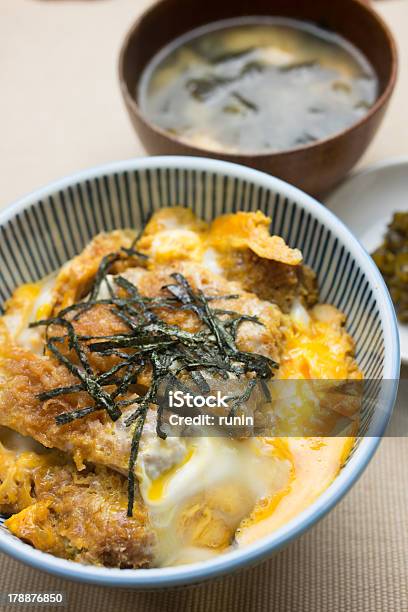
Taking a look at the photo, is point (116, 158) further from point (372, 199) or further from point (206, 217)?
point (372, 199)

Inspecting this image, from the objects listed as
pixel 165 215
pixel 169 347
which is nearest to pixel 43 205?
pixel 165 215

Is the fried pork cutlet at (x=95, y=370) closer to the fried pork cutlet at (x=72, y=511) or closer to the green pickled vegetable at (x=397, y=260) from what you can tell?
the fried pork cutlet at (x=72, y=511)

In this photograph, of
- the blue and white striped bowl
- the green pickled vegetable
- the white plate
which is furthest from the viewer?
the white plate

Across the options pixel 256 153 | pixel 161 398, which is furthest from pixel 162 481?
pixel 256 153

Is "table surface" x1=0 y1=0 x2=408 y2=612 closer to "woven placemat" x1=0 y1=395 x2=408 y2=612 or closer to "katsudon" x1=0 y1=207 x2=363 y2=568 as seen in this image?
"woven placemat" x1=0 y1=395 x2=408 y2=612

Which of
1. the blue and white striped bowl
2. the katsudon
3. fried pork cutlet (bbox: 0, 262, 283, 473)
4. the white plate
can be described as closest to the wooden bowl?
the white plate

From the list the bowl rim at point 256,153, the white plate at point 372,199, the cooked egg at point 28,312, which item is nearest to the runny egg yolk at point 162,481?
the cooked egg at point 28,312

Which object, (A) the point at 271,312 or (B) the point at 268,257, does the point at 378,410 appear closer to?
(A) the point at 271,312
